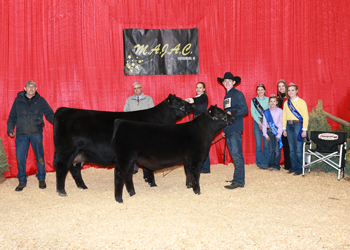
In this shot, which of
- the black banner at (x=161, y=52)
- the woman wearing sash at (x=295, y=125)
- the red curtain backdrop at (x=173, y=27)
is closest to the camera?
the woman wearing sash at (x=295, y=125)

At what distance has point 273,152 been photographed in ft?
20.2

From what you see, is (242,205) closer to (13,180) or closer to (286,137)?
(286,137)

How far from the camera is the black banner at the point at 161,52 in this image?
20.5ft

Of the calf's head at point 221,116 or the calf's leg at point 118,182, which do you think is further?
the calf's head at point 221,116

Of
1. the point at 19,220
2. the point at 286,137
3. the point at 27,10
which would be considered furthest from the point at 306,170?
the point at 27,10

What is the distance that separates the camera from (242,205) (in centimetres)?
389

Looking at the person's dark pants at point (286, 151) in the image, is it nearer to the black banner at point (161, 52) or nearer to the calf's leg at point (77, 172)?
the black banner at point (161, 52)

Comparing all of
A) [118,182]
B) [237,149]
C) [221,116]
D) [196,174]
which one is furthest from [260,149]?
[118,182]

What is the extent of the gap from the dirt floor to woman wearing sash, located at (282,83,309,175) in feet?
1.74

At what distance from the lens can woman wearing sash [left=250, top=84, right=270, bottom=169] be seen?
6.19 m

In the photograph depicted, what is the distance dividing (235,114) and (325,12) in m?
4.39

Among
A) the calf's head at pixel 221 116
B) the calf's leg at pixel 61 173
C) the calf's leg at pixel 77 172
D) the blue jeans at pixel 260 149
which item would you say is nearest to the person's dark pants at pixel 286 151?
the blue jeans at pixel 260 149

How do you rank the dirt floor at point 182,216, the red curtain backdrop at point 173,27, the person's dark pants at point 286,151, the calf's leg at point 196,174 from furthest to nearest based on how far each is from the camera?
the person's dark pants at point 286,151, the red curtain backdrop at point 173,27, the calf's leg at point 196,174, the dirt floor at point 182,216

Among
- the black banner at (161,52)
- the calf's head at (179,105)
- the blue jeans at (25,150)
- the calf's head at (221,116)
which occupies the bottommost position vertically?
the blue jeans at (25,150)
